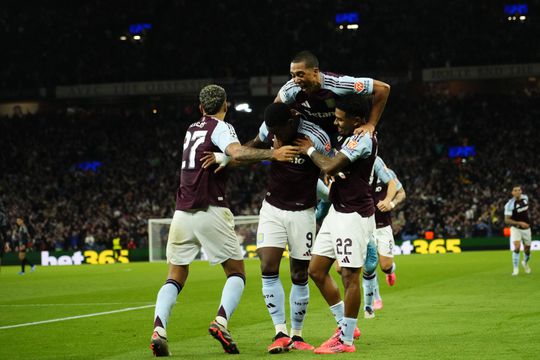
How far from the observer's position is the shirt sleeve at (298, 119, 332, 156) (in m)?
9.12

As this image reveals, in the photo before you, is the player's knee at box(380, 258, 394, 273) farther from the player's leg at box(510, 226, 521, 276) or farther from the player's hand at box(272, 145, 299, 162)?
the player's leg at box(510, 226, 521, 276)

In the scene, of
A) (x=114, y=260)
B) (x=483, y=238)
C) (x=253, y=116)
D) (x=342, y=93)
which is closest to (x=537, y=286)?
(x=342, y=93)

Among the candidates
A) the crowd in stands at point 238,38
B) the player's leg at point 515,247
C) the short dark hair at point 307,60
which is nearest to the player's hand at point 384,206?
the short dark hair at point 307,60

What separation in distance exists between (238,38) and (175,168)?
9.45 m

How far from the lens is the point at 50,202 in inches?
1929

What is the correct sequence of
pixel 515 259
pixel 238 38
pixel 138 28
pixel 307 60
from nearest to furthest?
pixel 307 60, pixel 515 259, pixel 238 38, pixel 138 28

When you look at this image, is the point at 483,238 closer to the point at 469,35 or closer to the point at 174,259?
the point at 469,35

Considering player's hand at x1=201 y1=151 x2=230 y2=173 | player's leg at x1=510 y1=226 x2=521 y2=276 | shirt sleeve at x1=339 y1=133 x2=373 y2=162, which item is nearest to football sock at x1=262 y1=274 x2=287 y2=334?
player's hand at x1=201 y1=151 x2=230 y2=173

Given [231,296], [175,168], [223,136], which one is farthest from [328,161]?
[175,168]

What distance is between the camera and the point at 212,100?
908 cm

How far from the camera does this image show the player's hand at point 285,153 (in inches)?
336

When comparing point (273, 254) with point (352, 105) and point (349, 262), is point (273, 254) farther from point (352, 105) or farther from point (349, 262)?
point (352, 105)

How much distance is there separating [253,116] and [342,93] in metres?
46.2

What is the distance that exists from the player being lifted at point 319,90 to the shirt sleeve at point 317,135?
0.35 feet
